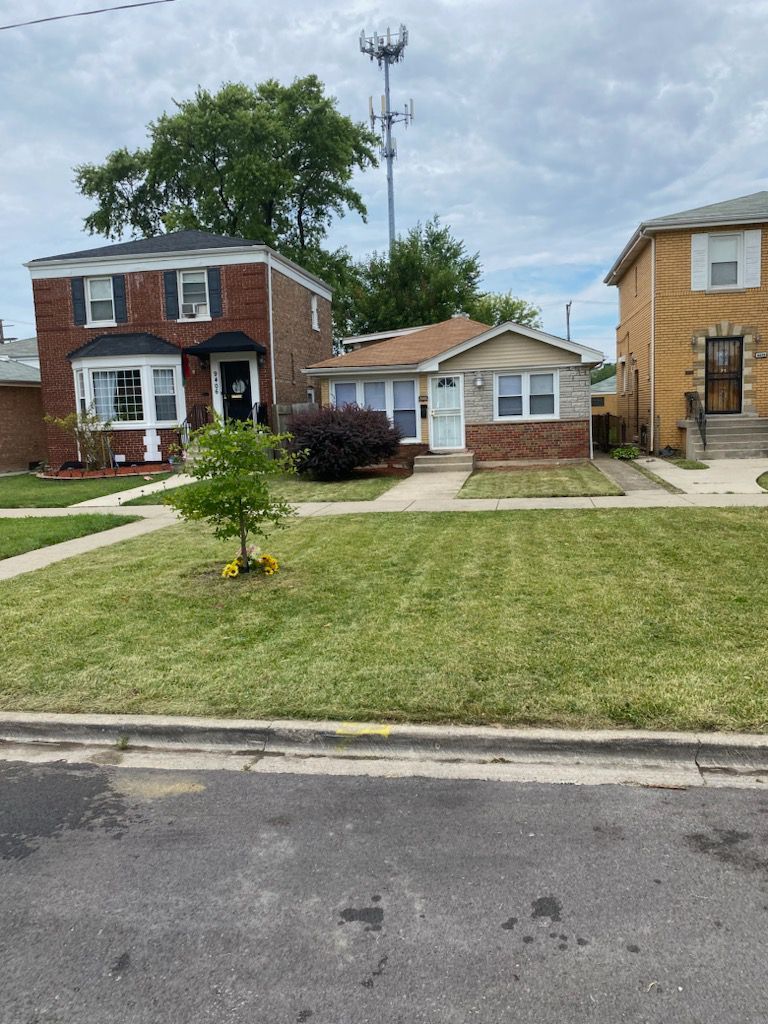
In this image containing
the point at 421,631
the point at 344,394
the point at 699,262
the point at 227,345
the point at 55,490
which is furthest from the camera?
the point at 227,345

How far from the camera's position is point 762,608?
6152mm

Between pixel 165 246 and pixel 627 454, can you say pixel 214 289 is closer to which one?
pixel 165 246

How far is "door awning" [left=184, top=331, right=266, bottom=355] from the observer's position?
22.2 metres

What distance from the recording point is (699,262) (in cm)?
1914

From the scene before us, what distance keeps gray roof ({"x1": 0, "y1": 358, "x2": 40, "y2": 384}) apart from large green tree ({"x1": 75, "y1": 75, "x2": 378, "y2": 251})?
14.4 metres

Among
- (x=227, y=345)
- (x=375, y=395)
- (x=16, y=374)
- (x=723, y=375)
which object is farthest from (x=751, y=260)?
(x=16, y=374)

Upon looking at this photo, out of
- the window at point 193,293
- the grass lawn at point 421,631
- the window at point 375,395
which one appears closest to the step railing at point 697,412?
the window at point 375,395

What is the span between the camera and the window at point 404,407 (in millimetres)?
21000

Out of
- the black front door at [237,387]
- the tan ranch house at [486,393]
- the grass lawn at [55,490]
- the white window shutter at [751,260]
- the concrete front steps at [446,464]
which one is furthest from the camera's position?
the black front door at [237,387]

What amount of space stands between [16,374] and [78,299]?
12.7ft

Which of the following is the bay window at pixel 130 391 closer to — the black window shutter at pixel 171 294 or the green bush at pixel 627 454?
the black window shutter at pixel 171 294

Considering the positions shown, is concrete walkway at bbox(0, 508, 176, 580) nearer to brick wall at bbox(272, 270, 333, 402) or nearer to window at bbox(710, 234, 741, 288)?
brick wall at bbox(272, 270, 333, 402)

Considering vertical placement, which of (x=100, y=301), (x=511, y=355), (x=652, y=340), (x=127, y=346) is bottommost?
(x=511, y=355)

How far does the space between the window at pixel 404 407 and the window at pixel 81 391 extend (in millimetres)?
9494
